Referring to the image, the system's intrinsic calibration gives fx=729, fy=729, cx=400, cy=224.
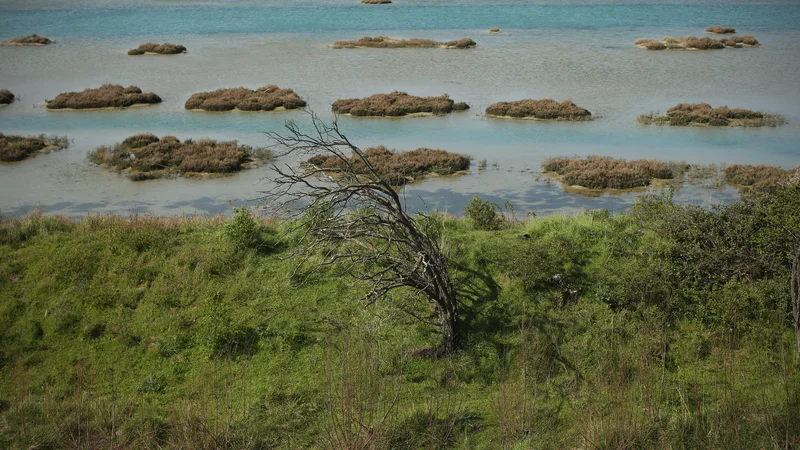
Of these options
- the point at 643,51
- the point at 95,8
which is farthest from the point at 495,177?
the point at 95,8

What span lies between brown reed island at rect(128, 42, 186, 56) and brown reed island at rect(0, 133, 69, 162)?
773 inches

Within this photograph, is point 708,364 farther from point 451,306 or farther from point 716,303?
point 451,306

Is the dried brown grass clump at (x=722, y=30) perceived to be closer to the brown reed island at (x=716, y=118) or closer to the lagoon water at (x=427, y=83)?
the lagoon water at (x=427, y=83)

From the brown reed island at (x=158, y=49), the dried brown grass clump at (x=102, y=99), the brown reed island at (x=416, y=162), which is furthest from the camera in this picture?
the brown reed island at (x=158, y=49)

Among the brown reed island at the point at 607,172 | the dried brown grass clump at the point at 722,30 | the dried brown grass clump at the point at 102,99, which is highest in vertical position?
the dried brown grass clump at the point at 722,30

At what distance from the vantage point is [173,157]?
24.6 m

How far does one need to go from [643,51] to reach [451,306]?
122 feet

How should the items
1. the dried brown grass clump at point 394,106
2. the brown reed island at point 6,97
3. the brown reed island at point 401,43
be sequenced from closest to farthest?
the dried brown grass clump at point 394,106 → the brown reed island at point 6,97 → the brown reed island at point 401,43

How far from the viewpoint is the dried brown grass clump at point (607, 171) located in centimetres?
2131

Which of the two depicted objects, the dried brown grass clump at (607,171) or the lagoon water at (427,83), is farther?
the lagoon water at (427,83)

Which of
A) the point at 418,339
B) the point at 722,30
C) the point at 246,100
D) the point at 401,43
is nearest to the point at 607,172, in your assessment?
the point at 418,339

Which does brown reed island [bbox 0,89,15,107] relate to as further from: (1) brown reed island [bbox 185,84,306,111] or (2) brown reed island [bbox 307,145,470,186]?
(2) brown reed island [bbox 307,145,470,186]

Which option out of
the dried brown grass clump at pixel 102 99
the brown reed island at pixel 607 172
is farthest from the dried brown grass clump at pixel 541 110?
the dried brown grass clump at pixel 102 99

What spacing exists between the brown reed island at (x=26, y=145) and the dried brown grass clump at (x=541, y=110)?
16724mm
